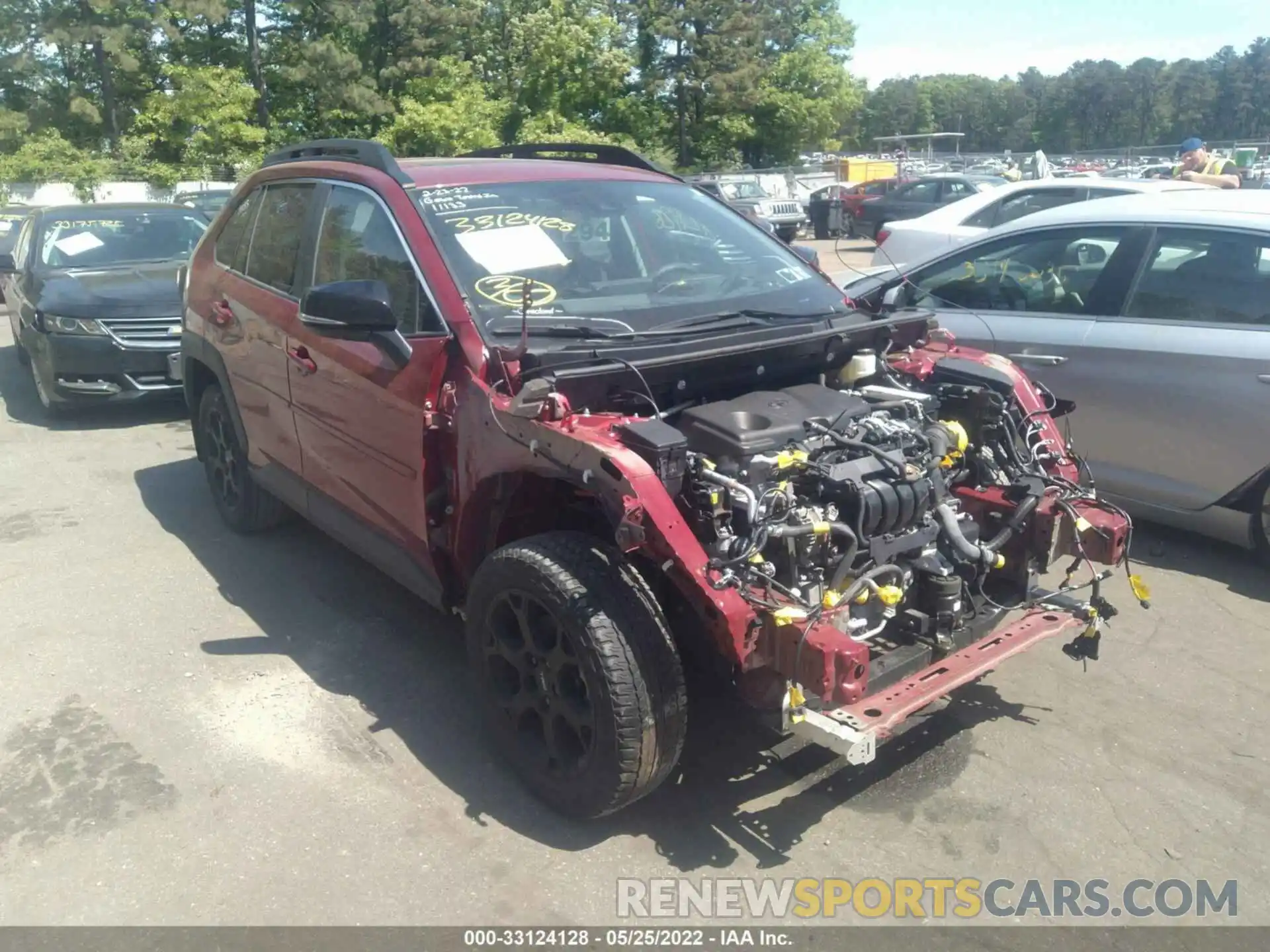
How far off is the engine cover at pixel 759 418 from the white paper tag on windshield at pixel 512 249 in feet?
2.86

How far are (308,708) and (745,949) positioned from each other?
1.98m

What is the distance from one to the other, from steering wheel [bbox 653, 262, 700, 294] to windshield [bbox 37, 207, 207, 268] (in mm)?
6541

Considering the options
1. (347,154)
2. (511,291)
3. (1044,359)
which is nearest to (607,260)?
(511,291)

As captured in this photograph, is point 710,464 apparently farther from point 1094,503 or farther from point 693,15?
point 693,15

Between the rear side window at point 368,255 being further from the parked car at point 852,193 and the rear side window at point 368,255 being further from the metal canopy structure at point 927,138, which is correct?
the metal canopy structure at point 927,138

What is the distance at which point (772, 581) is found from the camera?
2.95 meters

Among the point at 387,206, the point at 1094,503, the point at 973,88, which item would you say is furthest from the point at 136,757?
the point at 973,88

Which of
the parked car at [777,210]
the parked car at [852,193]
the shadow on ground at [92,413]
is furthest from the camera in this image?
the parked car at [777,210]

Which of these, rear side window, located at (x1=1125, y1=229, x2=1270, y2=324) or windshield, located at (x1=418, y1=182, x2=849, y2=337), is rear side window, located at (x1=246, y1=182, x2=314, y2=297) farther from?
rear side window, located at (x1=1125, y1=229, x2=1270, y2=324)

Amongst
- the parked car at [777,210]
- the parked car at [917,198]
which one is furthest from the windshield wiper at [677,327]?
the parked car at [777,210]

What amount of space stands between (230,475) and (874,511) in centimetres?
390

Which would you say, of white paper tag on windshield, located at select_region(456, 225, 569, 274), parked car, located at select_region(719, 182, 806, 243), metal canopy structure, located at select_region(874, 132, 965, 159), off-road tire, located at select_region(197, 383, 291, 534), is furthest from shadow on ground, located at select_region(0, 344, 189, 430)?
metal canopy structure, located at select_region(874, 132, 965, 159)

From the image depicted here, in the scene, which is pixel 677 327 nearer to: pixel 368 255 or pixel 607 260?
pixel 607 260

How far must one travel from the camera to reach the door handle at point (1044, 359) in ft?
17.9
